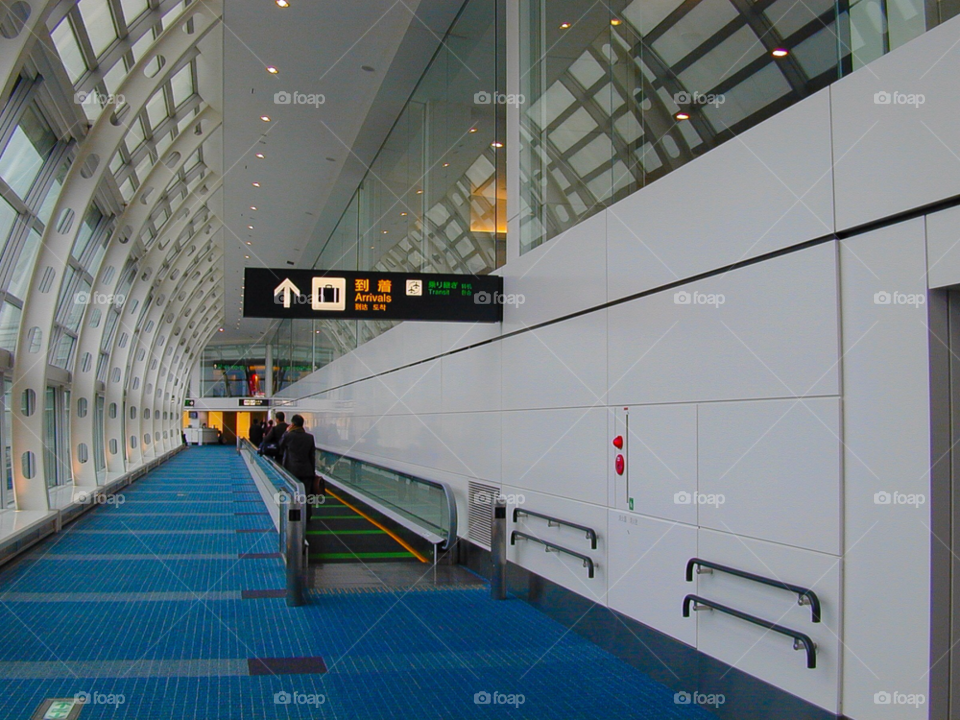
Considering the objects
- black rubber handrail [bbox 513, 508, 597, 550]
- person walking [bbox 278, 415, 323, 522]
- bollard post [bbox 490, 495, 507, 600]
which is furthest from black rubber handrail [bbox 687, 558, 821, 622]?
person walking [bbox 278, 415, 323, 522]

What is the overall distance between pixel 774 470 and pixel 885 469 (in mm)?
791

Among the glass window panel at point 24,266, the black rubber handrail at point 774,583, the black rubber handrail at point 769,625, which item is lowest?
the black rubber handrail at point 769,625

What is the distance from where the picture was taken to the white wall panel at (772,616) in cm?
410

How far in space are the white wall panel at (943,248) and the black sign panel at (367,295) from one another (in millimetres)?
5739

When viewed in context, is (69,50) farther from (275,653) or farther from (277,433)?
(277,433)

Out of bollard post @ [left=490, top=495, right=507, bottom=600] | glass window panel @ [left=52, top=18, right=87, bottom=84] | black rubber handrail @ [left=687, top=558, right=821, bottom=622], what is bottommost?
bollard post @ [left=490, top=495, right=507, bottom=600]

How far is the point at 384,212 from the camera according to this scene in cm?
1655

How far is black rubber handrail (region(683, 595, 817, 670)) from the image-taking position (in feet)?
13.5

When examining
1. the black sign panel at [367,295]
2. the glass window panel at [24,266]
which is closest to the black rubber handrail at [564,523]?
the black sign panel at [367,295]

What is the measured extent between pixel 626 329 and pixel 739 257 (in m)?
1.52

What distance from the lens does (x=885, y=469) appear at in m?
3.86

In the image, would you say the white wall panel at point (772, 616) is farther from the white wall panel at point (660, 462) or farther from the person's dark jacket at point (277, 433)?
the person's dark jacket at point (277, 433)

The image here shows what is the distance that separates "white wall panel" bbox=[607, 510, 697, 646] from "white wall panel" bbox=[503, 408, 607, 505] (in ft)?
1.62

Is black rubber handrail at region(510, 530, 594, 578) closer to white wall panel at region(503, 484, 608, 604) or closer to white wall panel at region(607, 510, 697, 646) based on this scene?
white wall panel at region(503, 484, 608, 604)
